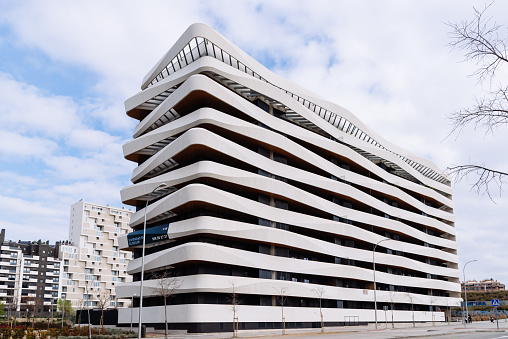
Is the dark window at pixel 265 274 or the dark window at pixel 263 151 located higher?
the dark window at pixel 263 151

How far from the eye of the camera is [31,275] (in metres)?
131

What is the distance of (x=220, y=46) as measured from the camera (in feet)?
186

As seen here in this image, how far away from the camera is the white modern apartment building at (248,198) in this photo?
52062 millimetres

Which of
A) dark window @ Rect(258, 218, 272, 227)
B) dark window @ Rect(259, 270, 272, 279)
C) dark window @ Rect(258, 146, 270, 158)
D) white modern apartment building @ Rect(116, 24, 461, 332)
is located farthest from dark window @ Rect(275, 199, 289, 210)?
dark window @ Rect(259, 270, 272, 279)

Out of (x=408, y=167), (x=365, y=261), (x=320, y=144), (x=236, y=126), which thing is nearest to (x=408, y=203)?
(x=408, y=167)

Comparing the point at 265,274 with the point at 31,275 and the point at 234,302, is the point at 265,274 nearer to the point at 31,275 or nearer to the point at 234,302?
the point at 234,302

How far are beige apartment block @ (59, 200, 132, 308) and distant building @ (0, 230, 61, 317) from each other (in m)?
4.16

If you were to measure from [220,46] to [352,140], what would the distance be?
29.1 m

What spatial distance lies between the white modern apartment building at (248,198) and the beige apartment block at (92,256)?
247ft

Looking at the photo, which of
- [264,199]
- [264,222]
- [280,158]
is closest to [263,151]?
[280,158]

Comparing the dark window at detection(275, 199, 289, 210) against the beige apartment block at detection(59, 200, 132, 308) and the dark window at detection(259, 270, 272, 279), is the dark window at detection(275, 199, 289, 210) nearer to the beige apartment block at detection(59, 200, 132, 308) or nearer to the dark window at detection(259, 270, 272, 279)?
the dark window at detection(259, 270, 272, 279)

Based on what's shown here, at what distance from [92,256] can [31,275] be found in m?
16.6

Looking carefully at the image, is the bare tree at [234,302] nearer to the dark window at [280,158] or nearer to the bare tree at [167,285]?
the bare tree at [167,285]

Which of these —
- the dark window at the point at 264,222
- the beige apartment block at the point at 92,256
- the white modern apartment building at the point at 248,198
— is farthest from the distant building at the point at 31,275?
the dark window at the point at 264,222
